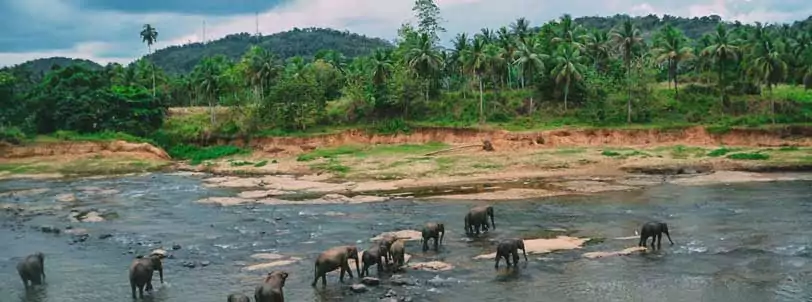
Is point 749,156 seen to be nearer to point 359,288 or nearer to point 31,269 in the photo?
point 359,288

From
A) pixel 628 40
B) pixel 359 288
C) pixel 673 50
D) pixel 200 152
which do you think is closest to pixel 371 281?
pixel 359 288

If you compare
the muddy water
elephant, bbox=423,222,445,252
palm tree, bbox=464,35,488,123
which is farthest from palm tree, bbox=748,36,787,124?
elephant, bbox=423,222,445,252

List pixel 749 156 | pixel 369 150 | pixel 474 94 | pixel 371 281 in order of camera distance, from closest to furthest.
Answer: pixel 371 281 < pixel 749 156 < pixel 369 150 < pixel 474 94

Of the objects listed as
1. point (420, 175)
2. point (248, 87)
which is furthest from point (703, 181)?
point (248, 87)

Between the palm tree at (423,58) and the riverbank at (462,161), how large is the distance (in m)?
7.43

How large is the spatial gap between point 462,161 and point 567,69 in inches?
805

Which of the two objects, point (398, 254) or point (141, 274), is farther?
point (398, 254)

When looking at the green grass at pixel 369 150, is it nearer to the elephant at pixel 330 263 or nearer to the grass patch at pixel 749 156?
the grass patch at pixel 749 156

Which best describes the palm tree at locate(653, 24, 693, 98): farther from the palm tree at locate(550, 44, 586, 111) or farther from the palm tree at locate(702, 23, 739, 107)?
the palm tree at locate(550, 44, 586, 111)

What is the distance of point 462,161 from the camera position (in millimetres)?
52125

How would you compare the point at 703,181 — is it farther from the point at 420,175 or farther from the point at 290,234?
the point at 290,234

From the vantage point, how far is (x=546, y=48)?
7838cm

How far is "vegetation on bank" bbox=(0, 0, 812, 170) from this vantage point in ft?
217

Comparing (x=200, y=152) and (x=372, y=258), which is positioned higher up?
(x=200, y=152)
